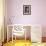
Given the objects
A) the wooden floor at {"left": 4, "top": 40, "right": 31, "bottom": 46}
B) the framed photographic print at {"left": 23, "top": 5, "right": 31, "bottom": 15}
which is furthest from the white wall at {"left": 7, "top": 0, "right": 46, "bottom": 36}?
the wooden floor at {"left": 4, "top": 40, "right": 31, "bottom": 46}

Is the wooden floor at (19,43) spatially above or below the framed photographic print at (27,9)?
below

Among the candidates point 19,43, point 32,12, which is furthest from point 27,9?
point 19,43

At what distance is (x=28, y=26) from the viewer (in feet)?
6.96

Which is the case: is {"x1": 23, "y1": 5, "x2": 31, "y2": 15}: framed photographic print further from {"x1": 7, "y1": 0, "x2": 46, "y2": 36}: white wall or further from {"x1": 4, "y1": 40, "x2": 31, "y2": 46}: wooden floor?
{"x1": 4, "y1": 40, "x2": 31, "y2": 46}: wooden floor

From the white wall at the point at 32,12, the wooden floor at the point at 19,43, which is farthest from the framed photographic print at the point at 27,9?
the wooden floor at the point at 19,43

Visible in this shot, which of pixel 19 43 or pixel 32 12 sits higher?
pixel 32 12

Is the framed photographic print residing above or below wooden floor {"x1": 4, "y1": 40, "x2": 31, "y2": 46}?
above

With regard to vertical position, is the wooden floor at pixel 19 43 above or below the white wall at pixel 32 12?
below

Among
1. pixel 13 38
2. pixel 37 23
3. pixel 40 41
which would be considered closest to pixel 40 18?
pixel 37 23

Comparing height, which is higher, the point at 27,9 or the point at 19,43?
the point at 27,9

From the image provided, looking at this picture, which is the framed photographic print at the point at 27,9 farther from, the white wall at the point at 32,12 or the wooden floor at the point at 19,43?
the wooden floor at the point at 19,43

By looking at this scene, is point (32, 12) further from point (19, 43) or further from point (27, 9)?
point (19, 43)

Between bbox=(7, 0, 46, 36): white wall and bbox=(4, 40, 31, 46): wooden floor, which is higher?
bbox=(7, 0, 46, 36): white wall

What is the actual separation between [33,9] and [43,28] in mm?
359
